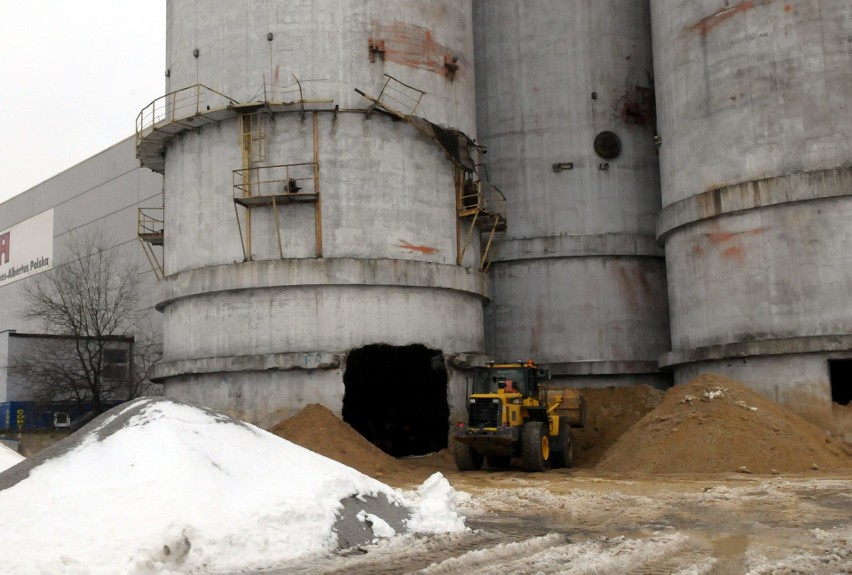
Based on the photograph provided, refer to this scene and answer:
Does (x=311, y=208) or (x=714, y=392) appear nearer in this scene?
(x=714, y=392)

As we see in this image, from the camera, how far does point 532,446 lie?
21.6m

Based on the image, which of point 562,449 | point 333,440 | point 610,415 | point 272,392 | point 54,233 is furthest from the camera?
point 54,233

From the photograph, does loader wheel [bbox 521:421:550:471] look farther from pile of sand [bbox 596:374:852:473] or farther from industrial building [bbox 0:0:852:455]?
industrial building [bbox 0:0:852:455]

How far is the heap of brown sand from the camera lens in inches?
868

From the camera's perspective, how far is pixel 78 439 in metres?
13.2

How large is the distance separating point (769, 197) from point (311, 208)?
11810 mm

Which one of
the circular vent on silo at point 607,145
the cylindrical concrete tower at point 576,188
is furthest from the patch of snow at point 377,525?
the circular vent on silo at point 607,145

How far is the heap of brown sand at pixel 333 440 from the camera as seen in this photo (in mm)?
22047

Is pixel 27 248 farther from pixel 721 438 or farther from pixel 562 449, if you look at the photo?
pixel 721 438

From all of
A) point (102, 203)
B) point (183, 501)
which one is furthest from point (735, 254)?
point (102, 203)

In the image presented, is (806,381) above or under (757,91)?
under

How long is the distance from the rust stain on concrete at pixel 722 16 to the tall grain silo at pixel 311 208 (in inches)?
277

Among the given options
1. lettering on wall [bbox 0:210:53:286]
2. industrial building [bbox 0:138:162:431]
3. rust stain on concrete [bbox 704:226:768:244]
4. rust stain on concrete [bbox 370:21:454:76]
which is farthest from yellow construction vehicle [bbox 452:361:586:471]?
lettering on wall [bbox 0:210:53:286]

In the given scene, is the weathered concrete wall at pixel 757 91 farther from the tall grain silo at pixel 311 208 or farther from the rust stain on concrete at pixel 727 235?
the tall grain silo at pixel 311 208
